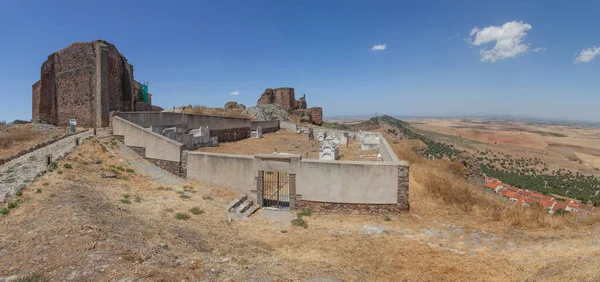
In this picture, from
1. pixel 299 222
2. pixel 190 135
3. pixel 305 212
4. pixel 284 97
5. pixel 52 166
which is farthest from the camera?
pixel 284 97

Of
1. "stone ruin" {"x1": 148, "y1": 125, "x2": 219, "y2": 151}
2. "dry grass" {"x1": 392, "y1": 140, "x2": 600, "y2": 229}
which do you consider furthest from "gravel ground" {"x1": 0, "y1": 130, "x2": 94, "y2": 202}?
"dry grass" {"x1": 392, "y1": 140, "x2": 600, "y2": 229}

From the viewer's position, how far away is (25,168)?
1064 centimetres

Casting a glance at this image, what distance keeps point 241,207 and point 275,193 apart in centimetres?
219

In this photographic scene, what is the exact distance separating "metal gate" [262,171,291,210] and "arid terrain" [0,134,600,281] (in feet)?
2.91

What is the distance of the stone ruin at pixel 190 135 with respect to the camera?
18931 mm

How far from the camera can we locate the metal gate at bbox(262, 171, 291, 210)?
12094 millimetres

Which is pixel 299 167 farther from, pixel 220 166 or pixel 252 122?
pixel 252 122

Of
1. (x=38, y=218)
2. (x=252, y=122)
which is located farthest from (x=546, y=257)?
(x=252, y=122)

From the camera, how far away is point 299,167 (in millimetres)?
11586

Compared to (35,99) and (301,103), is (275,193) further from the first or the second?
(301,103)

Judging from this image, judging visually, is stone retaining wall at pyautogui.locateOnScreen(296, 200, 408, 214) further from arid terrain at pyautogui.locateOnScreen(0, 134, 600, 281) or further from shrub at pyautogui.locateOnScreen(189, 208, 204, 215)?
shrub at pyautogui.locateOnScreen(189, 208, 204, 215)

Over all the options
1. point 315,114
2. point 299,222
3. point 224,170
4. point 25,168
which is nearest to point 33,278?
point 299,222

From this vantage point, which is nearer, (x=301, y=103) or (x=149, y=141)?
(x=149, y=141)

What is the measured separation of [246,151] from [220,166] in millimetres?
9097
